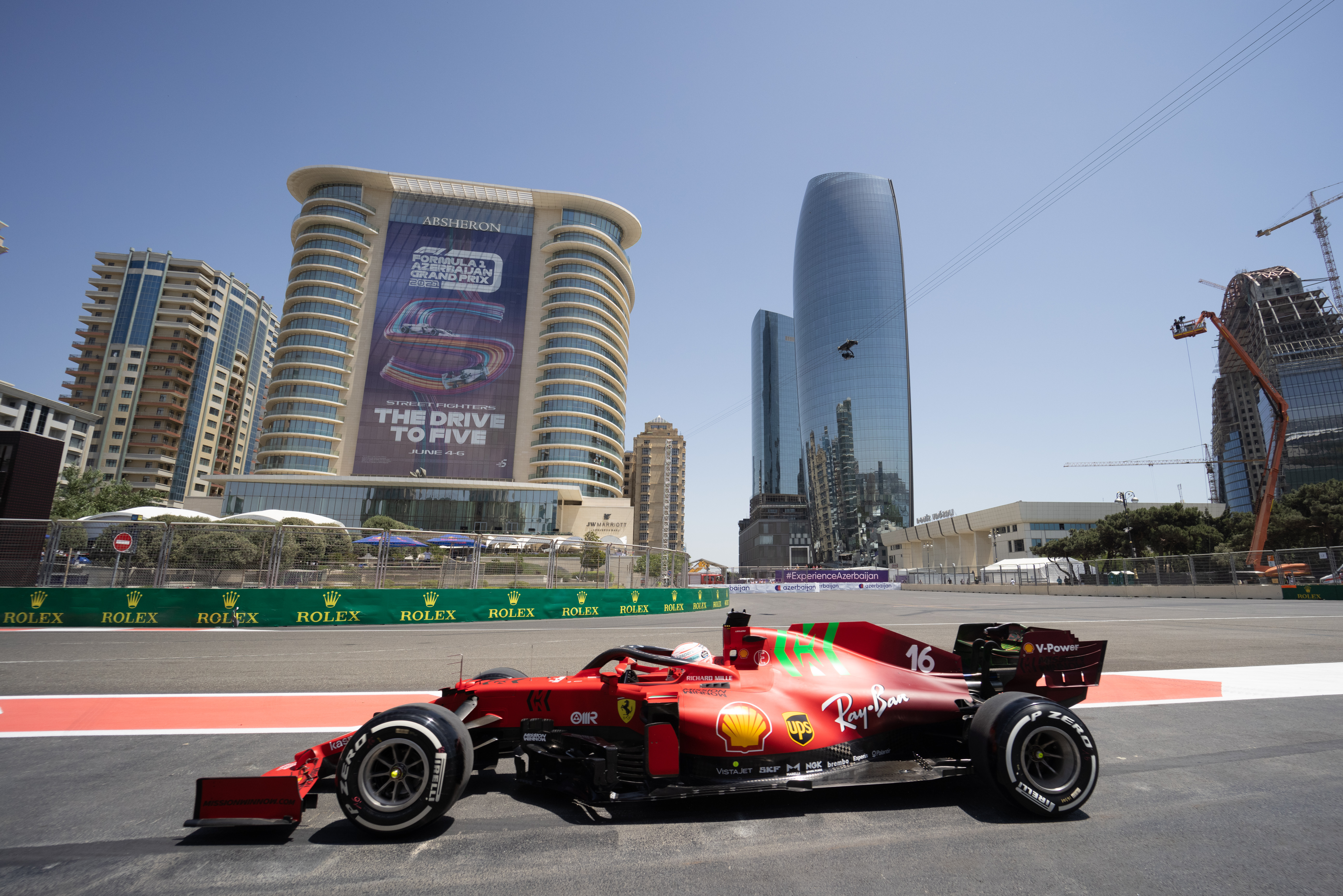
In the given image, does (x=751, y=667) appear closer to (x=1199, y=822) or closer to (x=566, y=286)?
(x=1199, y=822)

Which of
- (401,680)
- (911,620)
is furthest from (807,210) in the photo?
(401,680)

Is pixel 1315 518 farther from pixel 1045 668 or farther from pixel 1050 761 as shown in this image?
pixel 1050 761

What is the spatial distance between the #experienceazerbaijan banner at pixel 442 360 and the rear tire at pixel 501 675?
81862 millimetres

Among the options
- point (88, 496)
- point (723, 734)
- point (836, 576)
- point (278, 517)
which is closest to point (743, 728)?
point (723, 734)

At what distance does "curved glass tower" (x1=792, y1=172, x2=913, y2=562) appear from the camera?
440ft

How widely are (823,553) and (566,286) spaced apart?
344 feet

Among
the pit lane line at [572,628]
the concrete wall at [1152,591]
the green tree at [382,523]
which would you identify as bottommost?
the pit lane line at [572,628]

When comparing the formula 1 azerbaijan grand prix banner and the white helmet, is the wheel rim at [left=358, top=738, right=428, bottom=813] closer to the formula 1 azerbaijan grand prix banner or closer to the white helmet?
the white helmet

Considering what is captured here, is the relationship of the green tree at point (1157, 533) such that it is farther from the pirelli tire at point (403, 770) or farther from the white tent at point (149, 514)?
the white tent at point (149, 514)

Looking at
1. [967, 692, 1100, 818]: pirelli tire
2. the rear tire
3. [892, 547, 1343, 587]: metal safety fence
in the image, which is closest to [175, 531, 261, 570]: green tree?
the rear tire

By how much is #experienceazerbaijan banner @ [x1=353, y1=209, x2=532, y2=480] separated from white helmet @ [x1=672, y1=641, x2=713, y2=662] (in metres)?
82.5

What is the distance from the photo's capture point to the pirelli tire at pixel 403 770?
3.19 metres

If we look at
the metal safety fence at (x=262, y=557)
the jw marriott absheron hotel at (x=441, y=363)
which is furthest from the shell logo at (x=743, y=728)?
the jw marriott absheron hotel at (x=441, y=363)

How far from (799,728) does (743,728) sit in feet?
1.23
